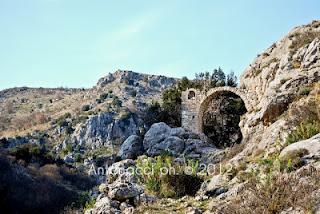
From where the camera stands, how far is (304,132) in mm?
11469

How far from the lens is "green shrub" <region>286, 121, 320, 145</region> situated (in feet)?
36.8

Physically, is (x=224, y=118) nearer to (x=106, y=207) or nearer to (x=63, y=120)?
(x=106, y=207)

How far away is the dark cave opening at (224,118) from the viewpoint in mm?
31219

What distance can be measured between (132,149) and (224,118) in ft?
31.2

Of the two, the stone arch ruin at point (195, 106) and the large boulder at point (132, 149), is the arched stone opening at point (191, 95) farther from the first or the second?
the large boulder at point (132, 149)

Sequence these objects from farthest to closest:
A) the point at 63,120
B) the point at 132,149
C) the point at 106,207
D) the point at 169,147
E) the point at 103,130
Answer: the point at 63,120 → the point at 103,130 → the point at 132,149 → the point at 169,147 → the point at 106,207

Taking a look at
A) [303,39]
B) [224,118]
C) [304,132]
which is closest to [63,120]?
[224,118]

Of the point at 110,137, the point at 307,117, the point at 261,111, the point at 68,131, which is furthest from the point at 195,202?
the point at 68,131

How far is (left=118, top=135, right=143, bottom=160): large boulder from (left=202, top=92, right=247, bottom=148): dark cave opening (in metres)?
7.15

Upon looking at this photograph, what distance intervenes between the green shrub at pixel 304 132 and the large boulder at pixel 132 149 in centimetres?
1377

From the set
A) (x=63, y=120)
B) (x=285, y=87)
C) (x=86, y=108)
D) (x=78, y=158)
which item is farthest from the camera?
(x=86, y=108)

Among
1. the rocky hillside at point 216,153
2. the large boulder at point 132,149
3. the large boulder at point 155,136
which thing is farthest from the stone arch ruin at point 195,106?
the large boulder at point 132,149

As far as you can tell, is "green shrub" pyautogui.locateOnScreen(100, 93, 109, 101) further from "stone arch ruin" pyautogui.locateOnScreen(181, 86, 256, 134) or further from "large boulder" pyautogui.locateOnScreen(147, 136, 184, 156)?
"large boulder" pyautogui.locateOnScreen(147, 136, 184, 156)

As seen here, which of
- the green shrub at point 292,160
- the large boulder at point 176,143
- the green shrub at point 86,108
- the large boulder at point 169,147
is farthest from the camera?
the green shrub at point 86,108
